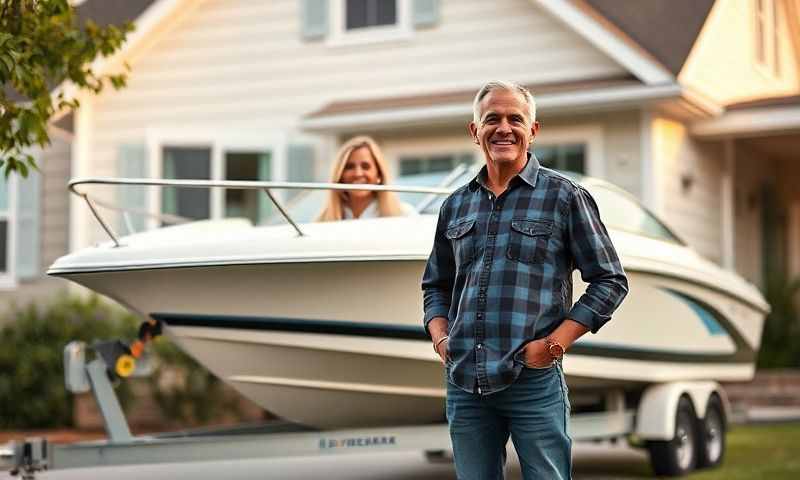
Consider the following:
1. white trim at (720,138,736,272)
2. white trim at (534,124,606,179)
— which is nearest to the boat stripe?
white trim at (534,124,606,179)

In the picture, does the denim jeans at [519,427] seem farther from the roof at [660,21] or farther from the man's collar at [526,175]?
the roof at [660,21]

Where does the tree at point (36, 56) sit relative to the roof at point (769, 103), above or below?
below

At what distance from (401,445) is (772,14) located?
39.6ft

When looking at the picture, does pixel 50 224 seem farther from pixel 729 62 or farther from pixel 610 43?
pixel 729 62

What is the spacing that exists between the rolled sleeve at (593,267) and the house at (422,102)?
886cm

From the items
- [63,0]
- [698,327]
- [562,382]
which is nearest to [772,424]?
[698,327]

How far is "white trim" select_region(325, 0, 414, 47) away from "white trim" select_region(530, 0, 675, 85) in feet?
5.37

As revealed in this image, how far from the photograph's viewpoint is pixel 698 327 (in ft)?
28.7

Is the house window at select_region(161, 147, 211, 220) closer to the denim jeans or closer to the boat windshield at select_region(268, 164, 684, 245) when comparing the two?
the boat windshield at select_region(268, 164, 684, 245)

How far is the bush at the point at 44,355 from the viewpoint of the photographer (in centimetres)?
1302

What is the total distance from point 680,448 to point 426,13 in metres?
7.08

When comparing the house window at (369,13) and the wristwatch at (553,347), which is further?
the house window at (369,13)

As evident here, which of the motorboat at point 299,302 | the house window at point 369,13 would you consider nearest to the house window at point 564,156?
the house window at point 369,13

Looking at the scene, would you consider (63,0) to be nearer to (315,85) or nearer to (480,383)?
(480,383)
